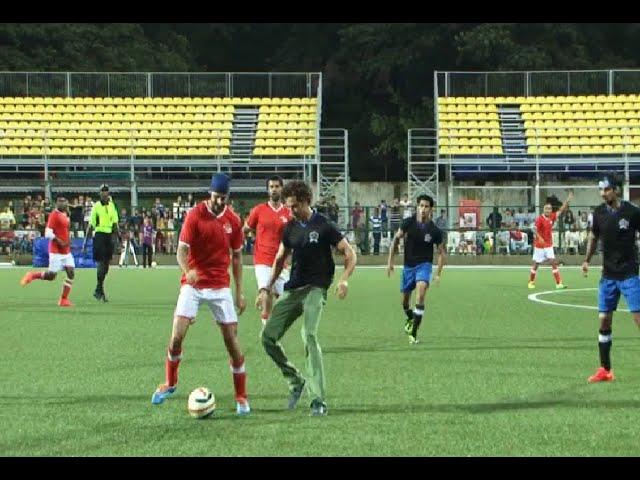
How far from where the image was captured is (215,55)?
222ft

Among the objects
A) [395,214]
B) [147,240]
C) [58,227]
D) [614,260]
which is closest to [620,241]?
[614,260]

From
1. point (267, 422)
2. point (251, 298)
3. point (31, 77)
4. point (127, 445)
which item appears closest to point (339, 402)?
point (267, 422)

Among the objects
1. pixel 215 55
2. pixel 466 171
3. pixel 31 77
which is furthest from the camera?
pixel 215 55

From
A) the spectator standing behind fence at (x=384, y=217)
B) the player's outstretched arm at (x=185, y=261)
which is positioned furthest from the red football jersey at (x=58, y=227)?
the spectator standing behind fence at (x=384, y=217)

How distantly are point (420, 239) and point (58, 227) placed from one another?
906cm

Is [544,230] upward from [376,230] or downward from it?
upward

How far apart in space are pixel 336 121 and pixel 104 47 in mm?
11618

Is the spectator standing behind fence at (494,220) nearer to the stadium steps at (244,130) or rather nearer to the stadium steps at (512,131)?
the stadium steps at (512,131)

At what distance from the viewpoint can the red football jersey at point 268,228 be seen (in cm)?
1822

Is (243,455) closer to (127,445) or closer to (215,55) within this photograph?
(127,445)

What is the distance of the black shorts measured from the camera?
86.8ft

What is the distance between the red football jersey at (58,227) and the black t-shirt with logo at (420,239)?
28.1ft

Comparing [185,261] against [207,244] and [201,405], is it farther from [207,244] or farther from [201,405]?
[201,405]

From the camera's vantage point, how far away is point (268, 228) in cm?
1827
